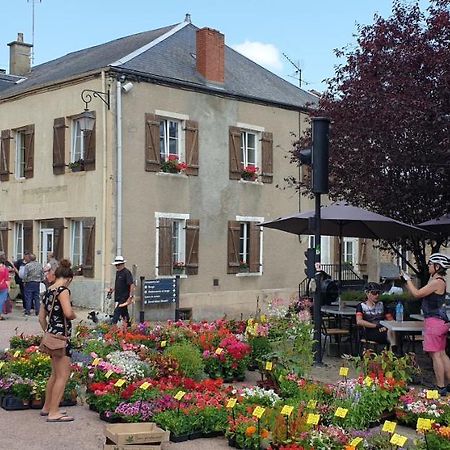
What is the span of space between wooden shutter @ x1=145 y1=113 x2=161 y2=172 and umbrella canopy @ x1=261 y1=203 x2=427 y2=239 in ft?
24.3

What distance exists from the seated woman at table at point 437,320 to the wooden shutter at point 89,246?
12048 mm

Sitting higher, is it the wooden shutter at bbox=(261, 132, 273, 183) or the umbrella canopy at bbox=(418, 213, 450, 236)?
the wooden shutter at bbox=(261, 132, 273, 183)

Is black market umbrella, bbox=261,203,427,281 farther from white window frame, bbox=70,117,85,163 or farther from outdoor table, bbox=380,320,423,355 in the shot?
white window frame, bbox=70,117,85,163

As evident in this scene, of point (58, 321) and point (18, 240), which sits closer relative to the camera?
point (58, 321)

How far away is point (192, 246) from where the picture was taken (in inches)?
813

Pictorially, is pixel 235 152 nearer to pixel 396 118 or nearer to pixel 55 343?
pixel 396 118

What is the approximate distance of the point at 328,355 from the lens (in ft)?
37.9

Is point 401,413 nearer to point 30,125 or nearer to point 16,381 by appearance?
point 16,381

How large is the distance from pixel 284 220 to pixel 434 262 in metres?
3.58

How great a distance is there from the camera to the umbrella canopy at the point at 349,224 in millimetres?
10875

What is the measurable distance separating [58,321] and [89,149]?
1276 centimetres

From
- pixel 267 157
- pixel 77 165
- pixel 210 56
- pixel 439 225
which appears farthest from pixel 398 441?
pixel 267 157

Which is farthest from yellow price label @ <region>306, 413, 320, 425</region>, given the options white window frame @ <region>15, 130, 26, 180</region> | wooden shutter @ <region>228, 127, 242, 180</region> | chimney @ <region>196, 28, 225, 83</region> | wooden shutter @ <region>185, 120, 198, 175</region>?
white window frame @ <region>15, 130, 26, 180</region>

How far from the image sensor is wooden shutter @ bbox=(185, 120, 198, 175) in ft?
67.8
